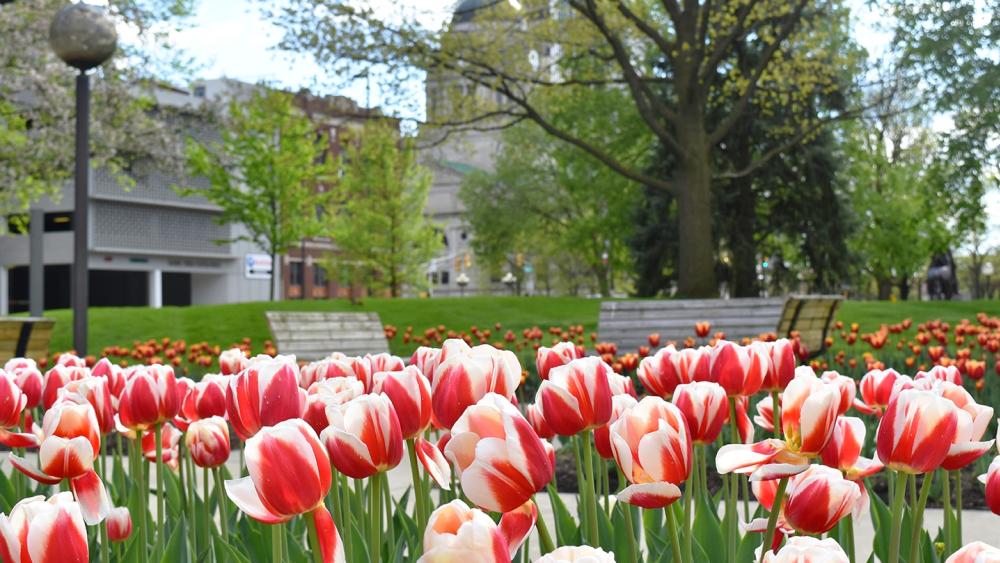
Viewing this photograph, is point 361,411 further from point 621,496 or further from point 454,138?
point 454,138

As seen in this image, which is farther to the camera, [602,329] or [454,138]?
[454,138]

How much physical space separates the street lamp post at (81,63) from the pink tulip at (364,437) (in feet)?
27.5

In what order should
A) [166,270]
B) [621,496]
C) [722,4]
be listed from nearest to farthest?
[621,496] → [722,4] → [166,270]

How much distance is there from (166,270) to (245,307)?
36.1m

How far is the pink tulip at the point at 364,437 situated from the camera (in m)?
1.62

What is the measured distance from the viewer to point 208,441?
2.53m

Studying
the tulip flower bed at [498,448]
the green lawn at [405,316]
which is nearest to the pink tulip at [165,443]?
the tulip flower bed at [498,448]

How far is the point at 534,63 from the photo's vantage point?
23.7 metres

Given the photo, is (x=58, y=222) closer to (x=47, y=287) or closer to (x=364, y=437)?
(x=47, y=287)

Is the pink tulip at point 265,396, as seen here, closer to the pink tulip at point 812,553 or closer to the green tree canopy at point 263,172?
the pink tulip at point 812,553

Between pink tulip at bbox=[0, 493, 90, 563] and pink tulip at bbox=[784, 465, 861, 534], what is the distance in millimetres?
1048

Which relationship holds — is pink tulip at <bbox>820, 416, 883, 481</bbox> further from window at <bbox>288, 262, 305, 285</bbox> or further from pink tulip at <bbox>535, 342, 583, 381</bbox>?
window at <bbox>288, 262, 305, 285</bbox>

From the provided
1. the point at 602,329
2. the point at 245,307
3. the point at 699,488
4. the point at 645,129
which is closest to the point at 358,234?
the point at 645,129

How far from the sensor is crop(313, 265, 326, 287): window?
230 ft
